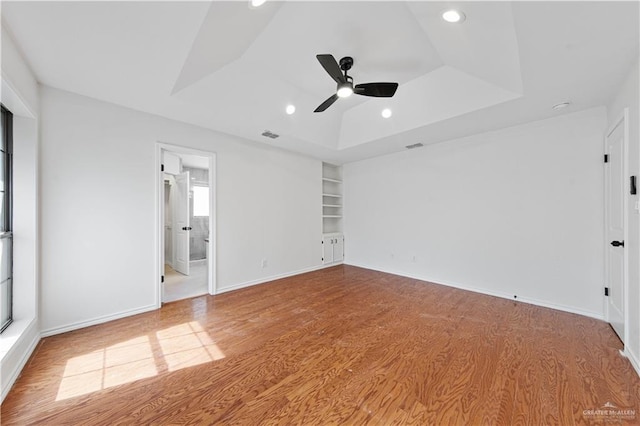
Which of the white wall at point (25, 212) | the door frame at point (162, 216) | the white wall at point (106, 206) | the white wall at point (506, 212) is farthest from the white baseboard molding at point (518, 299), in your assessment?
the white wall at point (25, 212)

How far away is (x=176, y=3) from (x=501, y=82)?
120 inches

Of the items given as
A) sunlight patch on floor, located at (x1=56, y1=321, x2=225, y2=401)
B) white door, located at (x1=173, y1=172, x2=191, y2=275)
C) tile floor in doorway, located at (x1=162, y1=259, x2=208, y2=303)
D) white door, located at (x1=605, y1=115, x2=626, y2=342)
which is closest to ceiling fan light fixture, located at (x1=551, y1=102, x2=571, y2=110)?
white door, located at (x1=605, y1=115, x2=626, y2=342)

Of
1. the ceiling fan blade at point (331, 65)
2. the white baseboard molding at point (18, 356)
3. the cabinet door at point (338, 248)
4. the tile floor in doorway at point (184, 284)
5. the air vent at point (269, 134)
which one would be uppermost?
the ceiling fan blade at point (331, 65)

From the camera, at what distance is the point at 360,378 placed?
188cm

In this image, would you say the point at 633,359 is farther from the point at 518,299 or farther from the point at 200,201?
the point at 200,201

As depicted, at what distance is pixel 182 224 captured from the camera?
5039 millimetres

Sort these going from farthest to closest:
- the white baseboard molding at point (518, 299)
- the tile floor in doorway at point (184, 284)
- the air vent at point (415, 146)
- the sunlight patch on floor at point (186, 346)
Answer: the air vent at point (415, 146) → the tile floor in doorway at point (184, 284) → the white baseboard molding at point (518, 299) → the sunlight patch on floor at point (186, 346)

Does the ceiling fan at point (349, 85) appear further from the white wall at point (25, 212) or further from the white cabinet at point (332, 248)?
the white cabinet at point (332, 248)

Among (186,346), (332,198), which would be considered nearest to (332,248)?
(332,198)

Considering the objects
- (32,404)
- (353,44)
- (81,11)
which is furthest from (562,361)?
(81,11)

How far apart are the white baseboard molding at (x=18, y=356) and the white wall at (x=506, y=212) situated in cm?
497

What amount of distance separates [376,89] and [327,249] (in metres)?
→ 3.73

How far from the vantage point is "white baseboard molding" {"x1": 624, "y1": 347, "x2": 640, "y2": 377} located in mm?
1925

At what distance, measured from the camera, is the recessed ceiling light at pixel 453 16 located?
6.32ft
